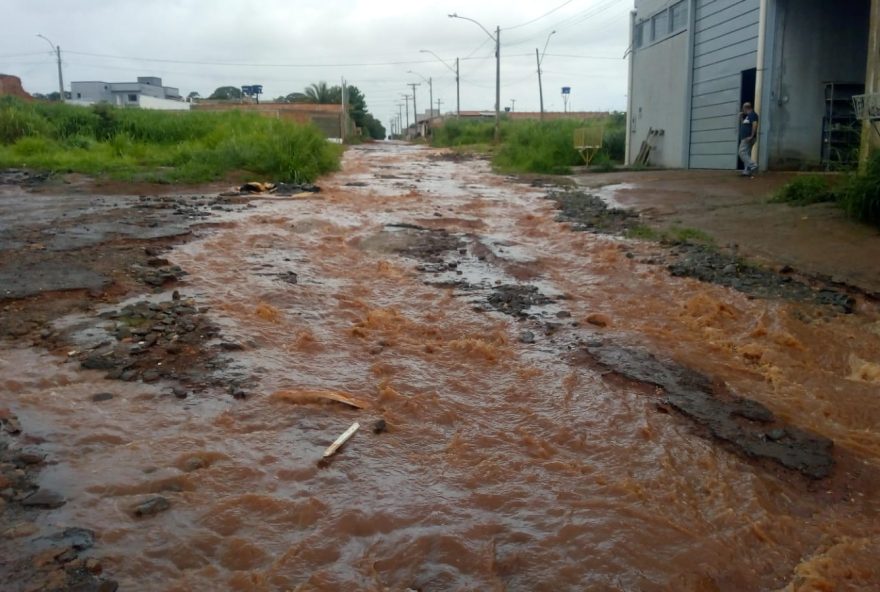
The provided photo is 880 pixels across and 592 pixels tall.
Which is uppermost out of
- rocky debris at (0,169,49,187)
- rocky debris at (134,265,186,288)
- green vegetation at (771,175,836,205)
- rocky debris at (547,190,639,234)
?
rocky debris at (0,169,49,187)

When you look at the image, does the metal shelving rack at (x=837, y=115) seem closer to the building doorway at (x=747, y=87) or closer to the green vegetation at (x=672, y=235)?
the building doorway at (x=747, y=87)

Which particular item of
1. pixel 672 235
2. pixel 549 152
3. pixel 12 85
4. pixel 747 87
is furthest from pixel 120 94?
pixel 672 235

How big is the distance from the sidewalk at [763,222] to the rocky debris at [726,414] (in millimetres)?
2598

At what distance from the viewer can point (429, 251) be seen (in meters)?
8.87

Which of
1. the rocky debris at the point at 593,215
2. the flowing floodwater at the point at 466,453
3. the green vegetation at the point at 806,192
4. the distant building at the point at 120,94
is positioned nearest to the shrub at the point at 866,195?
the green vegetation at the point at 806,192

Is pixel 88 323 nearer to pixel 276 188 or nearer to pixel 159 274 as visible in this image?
pixel 159 274

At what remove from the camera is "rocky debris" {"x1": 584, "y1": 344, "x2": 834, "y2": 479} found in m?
3.74

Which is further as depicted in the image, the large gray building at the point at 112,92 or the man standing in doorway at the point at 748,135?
the large gray building at the point at 112,92

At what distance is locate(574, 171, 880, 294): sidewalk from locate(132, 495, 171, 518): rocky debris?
5809 mm

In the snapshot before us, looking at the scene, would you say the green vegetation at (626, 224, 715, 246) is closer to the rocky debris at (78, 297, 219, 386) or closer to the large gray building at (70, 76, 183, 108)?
the rocky debris at (78, 297, 219, 386)

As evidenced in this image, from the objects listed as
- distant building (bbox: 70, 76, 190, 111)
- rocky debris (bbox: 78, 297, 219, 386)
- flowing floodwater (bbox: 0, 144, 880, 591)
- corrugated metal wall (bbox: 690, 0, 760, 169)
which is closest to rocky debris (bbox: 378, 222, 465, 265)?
flowing floodwater (bbox: 0, 144, 880, 591)

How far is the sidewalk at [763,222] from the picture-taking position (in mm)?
7234

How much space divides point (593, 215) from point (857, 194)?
3.99 metres

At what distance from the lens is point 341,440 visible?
3773mm
